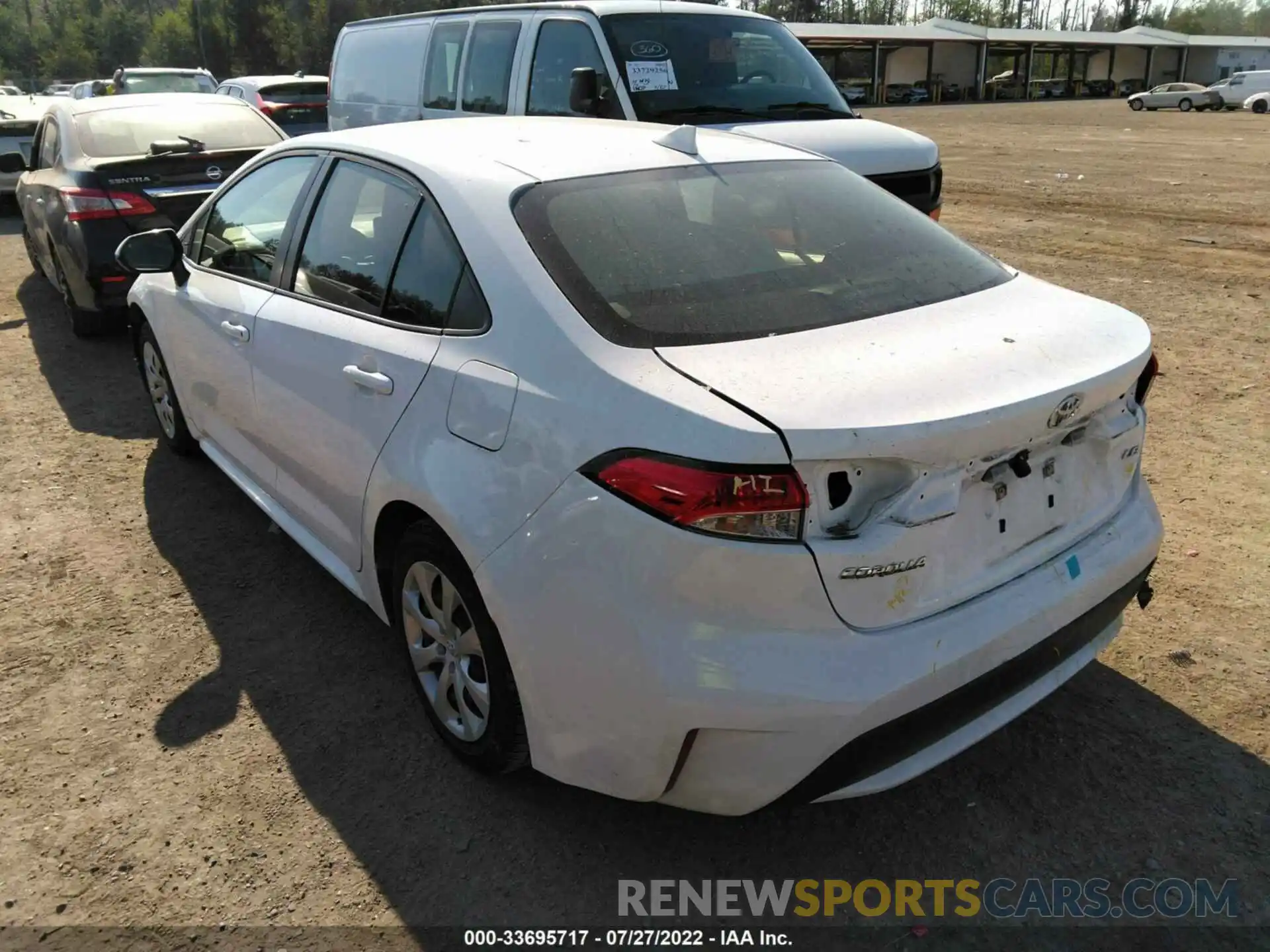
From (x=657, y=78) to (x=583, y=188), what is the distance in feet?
14.2

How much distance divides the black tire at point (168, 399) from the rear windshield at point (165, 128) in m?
2.48

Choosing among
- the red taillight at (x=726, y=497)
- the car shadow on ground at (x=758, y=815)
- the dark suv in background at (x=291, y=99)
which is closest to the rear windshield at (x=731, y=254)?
the red taillight at (x=726, y=497)

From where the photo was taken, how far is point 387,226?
3041mm

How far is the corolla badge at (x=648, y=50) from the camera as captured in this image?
22.0 ft

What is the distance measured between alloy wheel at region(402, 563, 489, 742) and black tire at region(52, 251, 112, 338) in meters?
5.22

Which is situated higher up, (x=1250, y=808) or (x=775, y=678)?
(x=775, y=678)

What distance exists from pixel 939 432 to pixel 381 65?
830 cm

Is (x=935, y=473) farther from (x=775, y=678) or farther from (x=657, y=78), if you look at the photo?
(x=657, y=78)

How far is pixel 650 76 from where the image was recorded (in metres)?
6.66

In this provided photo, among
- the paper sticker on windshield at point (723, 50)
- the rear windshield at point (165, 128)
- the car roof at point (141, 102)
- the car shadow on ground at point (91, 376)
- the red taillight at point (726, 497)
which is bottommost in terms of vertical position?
the car shadow on ground at point (91, 376)

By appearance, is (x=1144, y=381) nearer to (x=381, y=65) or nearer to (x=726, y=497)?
(x=726, y=497)

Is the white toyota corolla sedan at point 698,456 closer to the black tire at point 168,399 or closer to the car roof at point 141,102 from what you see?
the black tire at point 168,399

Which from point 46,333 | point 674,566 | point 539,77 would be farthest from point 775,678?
point 46,333

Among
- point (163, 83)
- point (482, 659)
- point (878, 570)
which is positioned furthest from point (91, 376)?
point (163, 83)
